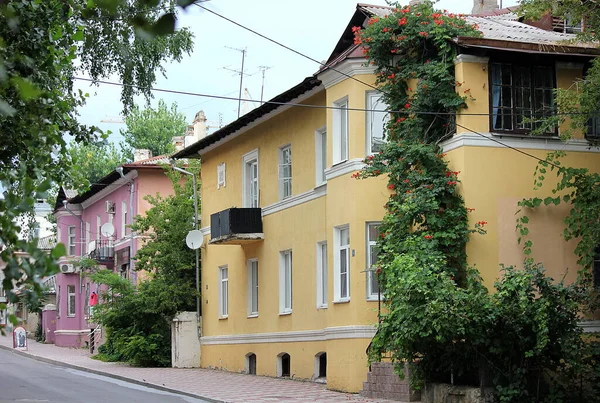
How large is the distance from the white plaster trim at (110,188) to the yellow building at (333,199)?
927 centimetres

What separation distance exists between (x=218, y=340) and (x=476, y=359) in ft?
47.8

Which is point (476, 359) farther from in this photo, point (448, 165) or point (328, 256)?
point (328, 256)

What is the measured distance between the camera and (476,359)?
57.6 ft

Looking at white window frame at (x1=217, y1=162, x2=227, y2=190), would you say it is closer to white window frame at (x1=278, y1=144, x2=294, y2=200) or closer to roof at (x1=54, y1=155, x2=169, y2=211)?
roof at (x1=54, y1=155, x2=169, y2=211)

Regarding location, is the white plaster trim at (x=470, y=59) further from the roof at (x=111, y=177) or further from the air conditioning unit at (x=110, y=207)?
the air conditioning unit at (x=110, y=207)

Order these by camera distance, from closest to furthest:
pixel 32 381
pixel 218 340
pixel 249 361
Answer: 1. pixel 32 381
2. pixel 249 361
3. pixel 218 340

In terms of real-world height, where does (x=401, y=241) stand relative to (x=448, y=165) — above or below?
below

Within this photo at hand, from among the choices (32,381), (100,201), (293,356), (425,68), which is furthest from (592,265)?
(100,201)

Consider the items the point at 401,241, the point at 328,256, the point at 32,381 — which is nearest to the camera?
the point at 401,241

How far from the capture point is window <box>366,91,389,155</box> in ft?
72.3

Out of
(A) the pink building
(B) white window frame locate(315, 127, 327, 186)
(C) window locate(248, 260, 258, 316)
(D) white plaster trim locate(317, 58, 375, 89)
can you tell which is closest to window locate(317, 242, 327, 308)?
(B) white window frame locate(315, 127, 327, 186)

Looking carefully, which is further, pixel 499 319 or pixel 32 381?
pixel 32 381

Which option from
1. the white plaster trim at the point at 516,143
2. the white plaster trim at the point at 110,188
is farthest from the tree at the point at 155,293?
the white plaster trim at the point at 516,143

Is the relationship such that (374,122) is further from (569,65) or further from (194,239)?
(194,239)
